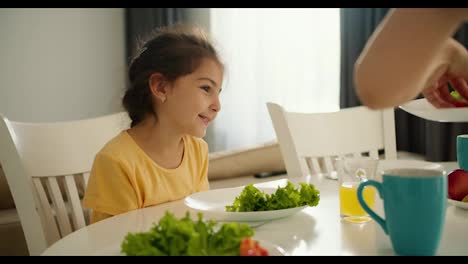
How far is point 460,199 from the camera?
1.15 metres

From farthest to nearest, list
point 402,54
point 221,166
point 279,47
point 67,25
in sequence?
point 67,25 < point 279,47 < point 221,166 < point 402,54

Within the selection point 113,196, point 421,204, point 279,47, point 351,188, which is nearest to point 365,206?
point 421,204

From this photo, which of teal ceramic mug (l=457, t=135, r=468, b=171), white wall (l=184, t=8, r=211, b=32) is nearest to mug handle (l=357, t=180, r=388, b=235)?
teal ceramic mug (l=457, t=135, r=468, b=171)

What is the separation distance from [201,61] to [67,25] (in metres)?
3.57

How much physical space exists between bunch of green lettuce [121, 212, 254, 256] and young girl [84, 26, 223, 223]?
743mm

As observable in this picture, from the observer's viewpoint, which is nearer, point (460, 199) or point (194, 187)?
point (460, 199)

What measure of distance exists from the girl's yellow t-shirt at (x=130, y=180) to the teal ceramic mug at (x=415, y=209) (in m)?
0.79

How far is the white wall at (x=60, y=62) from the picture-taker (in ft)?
15.7

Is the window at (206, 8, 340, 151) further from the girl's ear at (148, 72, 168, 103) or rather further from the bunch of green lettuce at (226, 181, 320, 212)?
the bunch of green lettuce at (226, 181, 320, 212)

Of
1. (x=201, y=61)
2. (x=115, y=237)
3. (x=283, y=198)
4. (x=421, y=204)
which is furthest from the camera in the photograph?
(x=201, y=61)

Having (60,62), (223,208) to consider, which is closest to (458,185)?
(223,208)

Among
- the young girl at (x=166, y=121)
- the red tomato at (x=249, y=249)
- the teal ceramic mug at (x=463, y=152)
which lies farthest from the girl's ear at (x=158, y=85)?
the red tomato at (x=249, y=249)

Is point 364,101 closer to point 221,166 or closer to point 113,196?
point 113,196

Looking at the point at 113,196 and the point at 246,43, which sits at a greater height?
the point at 246,43
